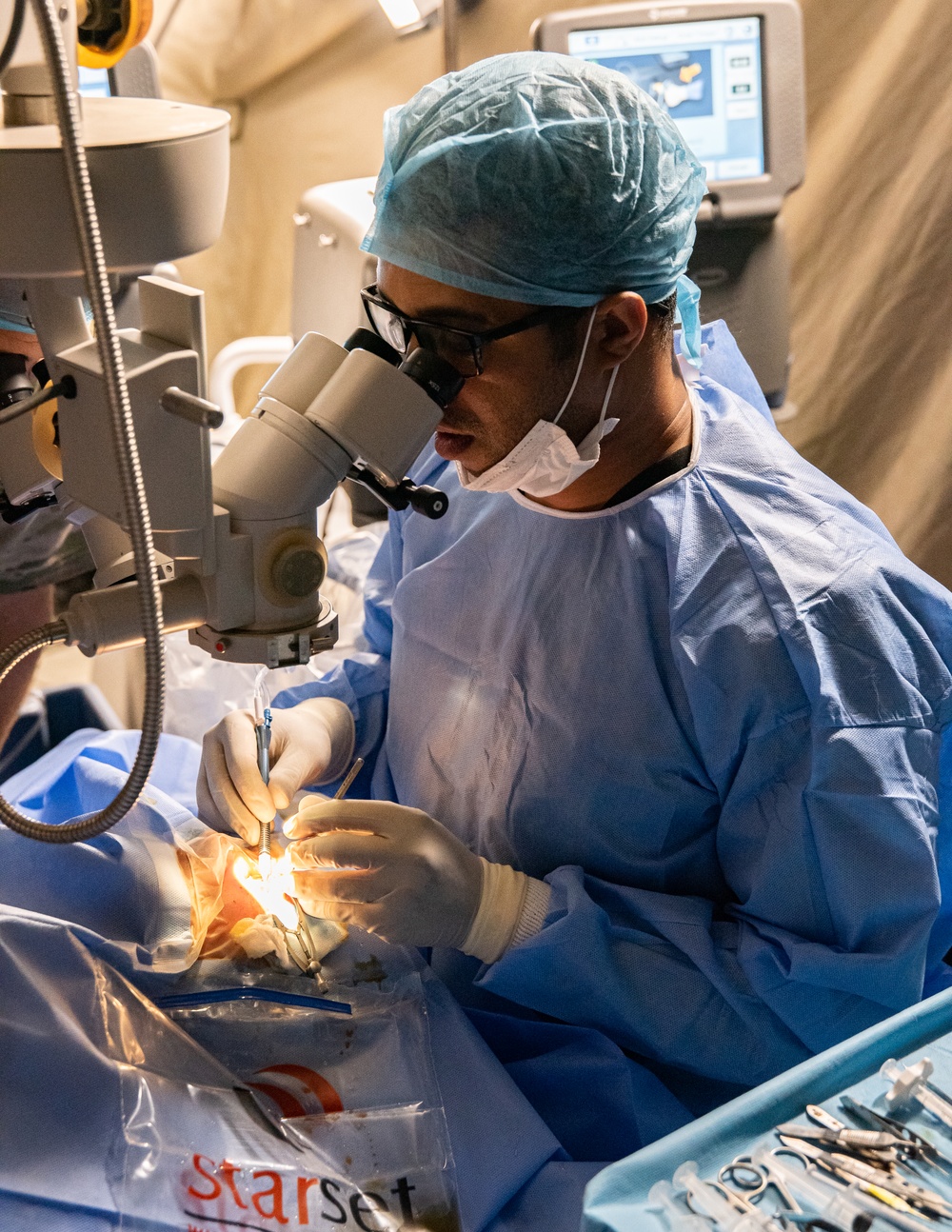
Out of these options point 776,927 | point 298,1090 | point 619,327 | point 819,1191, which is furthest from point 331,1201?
point 619,327

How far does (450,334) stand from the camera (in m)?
1.28

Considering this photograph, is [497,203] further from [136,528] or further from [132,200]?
[136,528]

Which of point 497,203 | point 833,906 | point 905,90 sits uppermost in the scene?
point 497,203

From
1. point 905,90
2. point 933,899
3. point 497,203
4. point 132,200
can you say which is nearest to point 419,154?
point 497,203

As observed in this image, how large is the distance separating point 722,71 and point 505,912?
1.74 meters

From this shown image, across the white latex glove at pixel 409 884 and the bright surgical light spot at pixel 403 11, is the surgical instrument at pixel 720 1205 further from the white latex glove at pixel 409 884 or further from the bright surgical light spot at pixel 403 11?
the bright surgical light spot at pixel 403 11

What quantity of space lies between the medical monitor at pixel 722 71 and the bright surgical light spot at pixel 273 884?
156 centimetres

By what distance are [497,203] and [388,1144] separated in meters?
0.97

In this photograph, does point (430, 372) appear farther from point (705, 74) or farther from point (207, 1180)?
point (705, 74)

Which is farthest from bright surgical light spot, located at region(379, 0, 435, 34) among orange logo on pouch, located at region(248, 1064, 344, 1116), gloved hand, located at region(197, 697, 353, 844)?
orange logo on pouch, located at region(248, 1064, 344, 1116)

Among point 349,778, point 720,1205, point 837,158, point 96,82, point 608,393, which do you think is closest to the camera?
point 720,1205

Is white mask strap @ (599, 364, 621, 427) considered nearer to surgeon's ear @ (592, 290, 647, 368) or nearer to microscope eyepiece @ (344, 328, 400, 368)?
surgeon's ear @ (592, 290, 647, 368)

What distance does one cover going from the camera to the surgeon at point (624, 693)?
126 cm

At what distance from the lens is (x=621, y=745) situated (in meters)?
1.42
